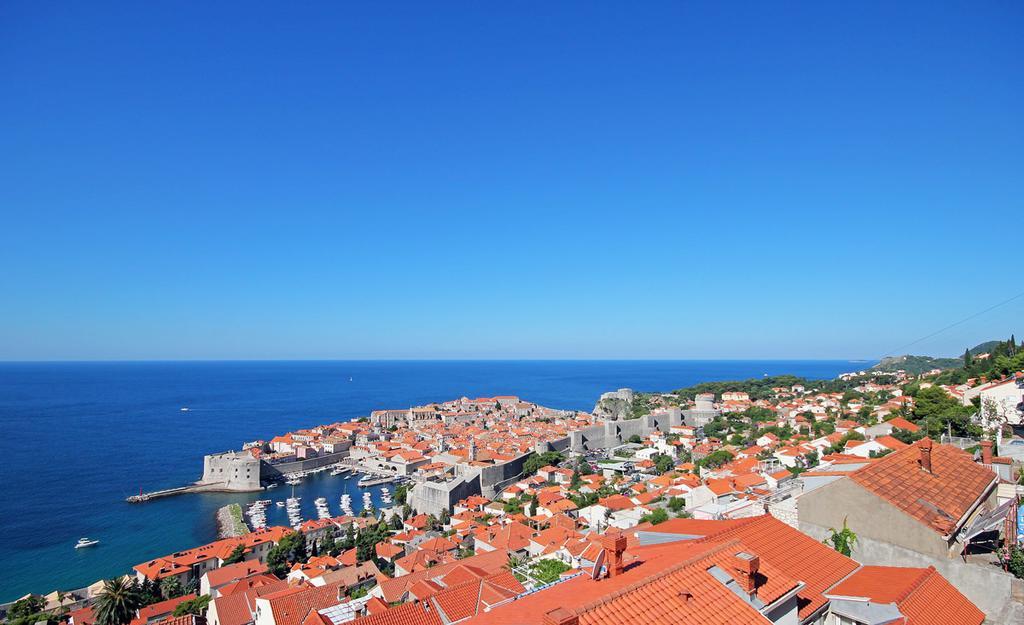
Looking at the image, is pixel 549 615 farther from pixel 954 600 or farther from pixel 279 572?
pixel 279 572

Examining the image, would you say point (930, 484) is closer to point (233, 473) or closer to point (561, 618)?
point (561, 618)

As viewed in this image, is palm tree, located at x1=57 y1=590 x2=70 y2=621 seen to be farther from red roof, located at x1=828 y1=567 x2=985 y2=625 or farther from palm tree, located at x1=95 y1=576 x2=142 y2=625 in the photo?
red roof, located at x1=828 y1=567 x2=985 y2=625

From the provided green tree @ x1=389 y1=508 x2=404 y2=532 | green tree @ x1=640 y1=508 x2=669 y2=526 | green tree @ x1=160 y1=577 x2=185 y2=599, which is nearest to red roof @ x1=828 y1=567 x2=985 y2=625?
green tree @ x1=640 y1=508 x2=669 y2=526

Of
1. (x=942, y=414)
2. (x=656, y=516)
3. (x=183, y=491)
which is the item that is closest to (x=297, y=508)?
(x=183, y=491)

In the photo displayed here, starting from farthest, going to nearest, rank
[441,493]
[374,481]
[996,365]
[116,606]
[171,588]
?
[374,481] < [441,493] < [996,365] < [171,588] < [116,606]

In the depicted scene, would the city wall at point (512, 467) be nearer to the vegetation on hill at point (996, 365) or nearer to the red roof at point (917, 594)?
the vegetation on hill at point (996, 365)

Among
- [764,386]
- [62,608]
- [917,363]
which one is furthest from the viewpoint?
[917,363]
